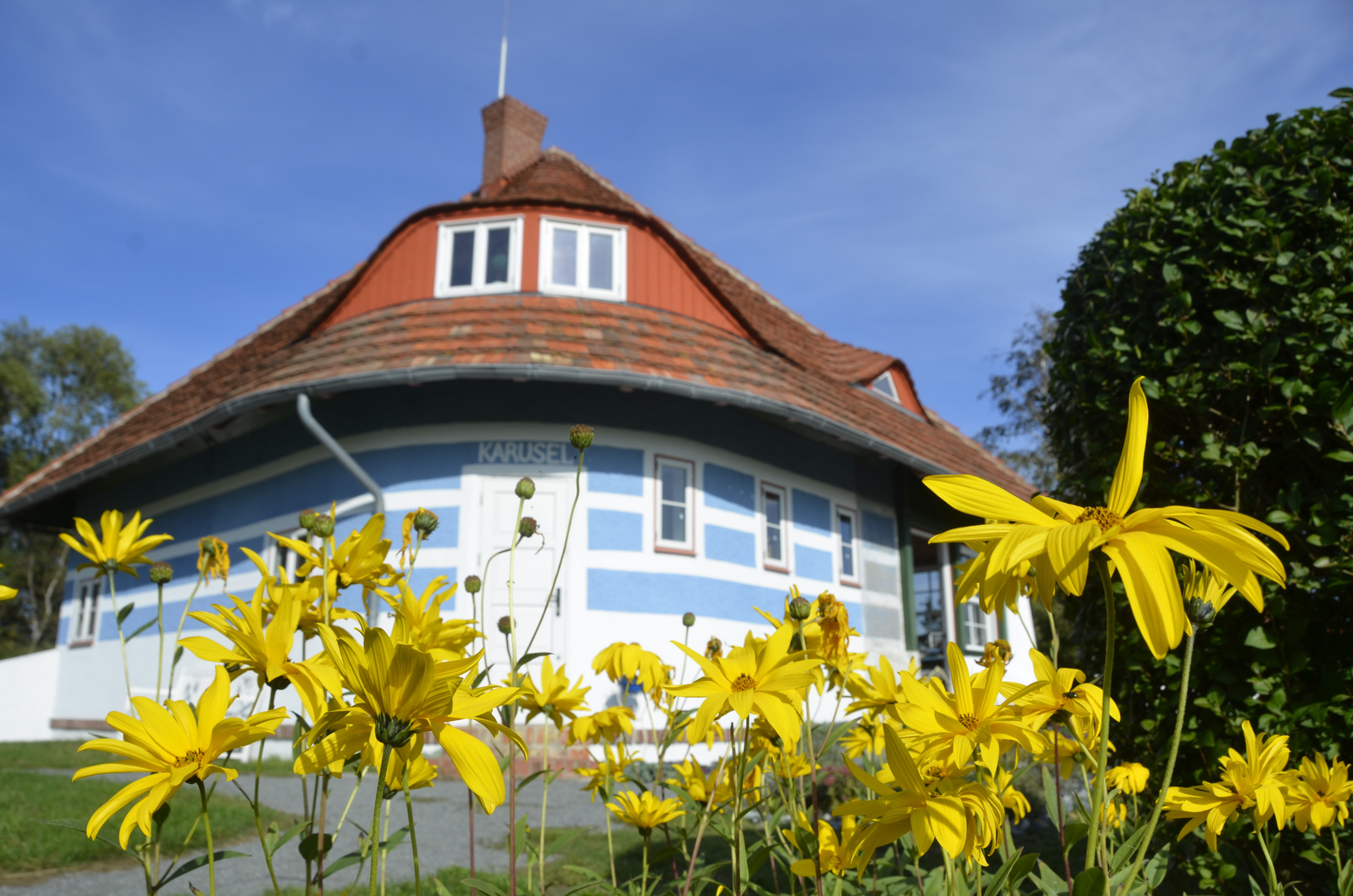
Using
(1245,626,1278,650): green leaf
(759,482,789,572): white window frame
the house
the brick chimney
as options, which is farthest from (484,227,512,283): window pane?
(1245,626,1278,650): green leaf

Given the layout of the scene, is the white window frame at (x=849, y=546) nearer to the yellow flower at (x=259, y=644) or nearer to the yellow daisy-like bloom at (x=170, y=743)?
the yellow flower at (x=259, y=644)

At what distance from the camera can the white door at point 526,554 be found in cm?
801

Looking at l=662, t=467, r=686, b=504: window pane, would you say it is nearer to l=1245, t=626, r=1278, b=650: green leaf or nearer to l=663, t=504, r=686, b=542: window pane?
l=663, t=504, r=686, b=542: window pane

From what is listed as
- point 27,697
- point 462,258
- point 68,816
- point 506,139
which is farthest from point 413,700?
point 27,697

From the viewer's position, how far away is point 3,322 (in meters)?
28.9

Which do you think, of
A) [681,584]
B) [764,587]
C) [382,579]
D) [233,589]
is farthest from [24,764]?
[382,579]

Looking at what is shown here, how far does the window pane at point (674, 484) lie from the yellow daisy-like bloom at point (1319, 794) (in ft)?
23.2

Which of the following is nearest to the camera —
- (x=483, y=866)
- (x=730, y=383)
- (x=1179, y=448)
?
(x=1179, y=448)

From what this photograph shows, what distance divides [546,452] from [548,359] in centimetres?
94

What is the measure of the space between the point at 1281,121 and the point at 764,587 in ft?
21.6

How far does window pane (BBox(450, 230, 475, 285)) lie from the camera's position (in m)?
9.88

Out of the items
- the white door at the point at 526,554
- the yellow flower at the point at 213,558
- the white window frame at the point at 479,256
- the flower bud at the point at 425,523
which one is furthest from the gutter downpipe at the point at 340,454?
the flower bud at the point at 425,523

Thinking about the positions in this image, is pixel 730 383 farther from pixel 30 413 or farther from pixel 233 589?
pixel 30 413

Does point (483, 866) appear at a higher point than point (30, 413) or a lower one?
lower
